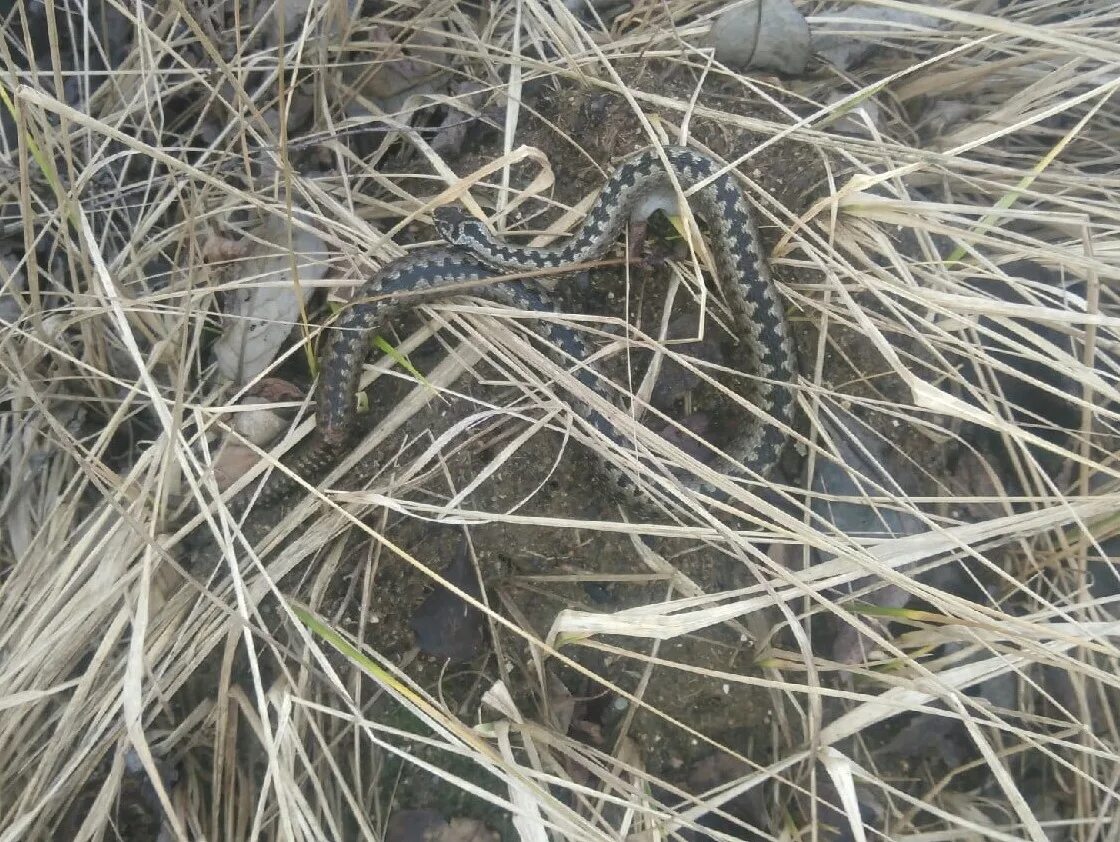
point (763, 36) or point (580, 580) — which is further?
point (763, 36)

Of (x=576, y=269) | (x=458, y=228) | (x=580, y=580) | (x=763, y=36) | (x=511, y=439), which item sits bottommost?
(x=580, y=580)

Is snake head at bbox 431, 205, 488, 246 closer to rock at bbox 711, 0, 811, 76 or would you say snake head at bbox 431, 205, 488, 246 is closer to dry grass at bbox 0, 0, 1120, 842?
dry grass at bbox 0, 0, 1120, 842

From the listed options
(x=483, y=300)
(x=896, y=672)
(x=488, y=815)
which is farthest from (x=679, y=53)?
(x=488, y=815)

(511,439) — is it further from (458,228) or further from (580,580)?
(458,228)

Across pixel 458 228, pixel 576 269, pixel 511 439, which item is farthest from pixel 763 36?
pixel 511 439

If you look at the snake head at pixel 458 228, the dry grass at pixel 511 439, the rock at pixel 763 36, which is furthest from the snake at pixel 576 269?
the rock at pixel 763 36

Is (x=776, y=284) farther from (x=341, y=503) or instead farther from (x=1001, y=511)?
(x=341, y=503)

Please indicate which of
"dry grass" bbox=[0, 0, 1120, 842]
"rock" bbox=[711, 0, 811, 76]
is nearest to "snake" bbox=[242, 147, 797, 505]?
"dry grass" bbox=[0, 0, 1120, 842]
